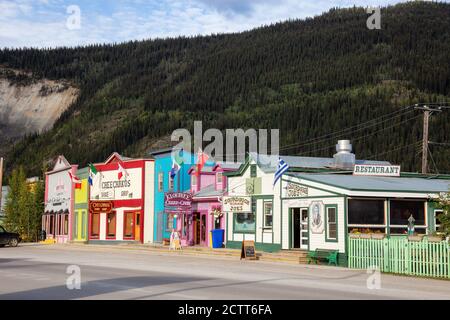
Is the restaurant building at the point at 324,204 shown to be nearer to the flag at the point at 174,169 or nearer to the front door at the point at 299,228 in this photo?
the front door at the point at 299,228

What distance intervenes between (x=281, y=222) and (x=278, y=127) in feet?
383

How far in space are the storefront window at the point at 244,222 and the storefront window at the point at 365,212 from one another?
782cm

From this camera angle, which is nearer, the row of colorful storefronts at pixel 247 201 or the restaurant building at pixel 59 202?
the row of colorful storefronts at pixel 247 201

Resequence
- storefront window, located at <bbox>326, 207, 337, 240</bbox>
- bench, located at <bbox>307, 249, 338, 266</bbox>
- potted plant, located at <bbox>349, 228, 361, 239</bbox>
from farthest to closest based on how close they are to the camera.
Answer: storefront window, located at <bbox>326, 207, 337, 240</bbox> → bench, located at <bbox>307, 249, 338, 266</bbox> → potted plant, located at <bbox>349, 228, 361, 239</bbox>

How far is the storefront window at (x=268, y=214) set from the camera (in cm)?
3569

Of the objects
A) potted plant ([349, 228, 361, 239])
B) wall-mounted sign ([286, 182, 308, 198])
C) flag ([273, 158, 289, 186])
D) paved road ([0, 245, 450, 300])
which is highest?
flag ([273, 158, 289, 186])

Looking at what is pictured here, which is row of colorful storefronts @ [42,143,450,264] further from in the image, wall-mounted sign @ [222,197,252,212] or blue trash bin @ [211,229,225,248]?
blue trash bin @ [211,229,225,248]

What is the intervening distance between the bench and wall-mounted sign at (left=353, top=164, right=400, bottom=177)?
223 inches

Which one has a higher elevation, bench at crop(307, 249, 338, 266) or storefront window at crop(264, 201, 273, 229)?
storefront window at crop(264, 201, 273, 229)

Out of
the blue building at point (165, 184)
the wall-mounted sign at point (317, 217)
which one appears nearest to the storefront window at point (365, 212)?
the wall-mounted sign at point (317, 217)

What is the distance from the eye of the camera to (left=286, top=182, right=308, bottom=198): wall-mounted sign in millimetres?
32475

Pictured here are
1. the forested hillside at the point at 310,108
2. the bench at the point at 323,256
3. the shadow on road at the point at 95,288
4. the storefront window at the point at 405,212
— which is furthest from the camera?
the forested hillside at the point at 310,108

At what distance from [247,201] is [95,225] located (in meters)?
22.5

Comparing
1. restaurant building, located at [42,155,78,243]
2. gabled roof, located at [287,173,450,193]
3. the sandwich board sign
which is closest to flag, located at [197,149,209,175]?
gabled roof, located at [287,173,450,193]
